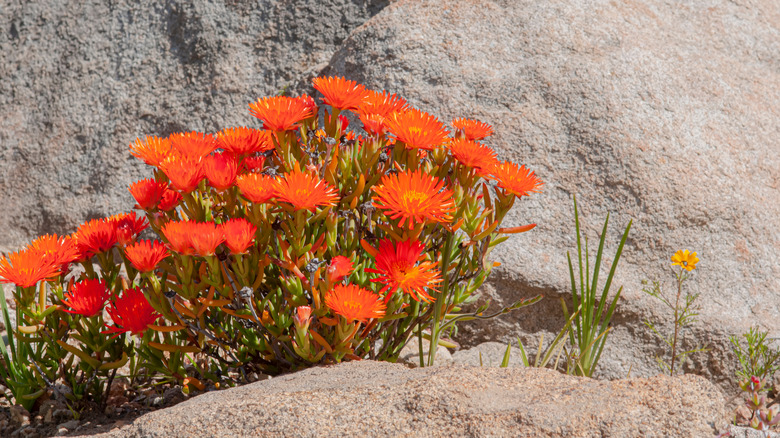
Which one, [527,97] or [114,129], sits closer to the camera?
[527,97]

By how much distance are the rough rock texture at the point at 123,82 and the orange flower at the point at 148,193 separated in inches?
67.9

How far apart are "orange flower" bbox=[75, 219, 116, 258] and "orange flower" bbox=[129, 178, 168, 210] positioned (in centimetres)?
16

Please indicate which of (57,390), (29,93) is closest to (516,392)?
(57,390)

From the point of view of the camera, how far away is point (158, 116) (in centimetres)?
365

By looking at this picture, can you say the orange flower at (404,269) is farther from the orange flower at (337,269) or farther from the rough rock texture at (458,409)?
the rough rock texture at (458,409)

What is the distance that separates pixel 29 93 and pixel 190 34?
1.13 m

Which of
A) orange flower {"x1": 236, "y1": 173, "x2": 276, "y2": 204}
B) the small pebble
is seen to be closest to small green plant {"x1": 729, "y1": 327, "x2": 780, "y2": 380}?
orange flower {"x1": 236, "y1": 173, "x2": 276, "y2": 204}

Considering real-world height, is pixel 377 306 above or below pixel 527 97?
below

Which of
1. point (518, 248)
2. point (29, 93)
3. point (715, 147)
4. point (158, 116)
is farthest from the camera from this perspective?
point (29, 93)

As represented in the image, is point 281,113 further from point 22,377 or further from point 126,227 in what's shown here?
point 22,377

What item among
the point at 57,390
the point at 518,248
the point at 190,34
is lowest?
the point at 57,390

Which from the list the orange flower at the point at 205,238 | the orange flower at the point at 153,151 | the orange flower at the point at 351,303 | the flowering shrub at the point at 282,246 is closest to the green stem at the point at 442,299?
the flowering shrub at the point at 282,246

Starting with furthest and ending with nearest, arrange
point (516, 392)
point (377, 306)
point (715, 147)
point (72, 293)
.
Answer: point (715, 147) → point (72, 293) → point (377, 306) → point (516, 392)

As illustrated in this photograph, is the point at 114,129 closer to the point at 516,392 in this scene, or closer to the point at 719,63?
the point at 516,392
